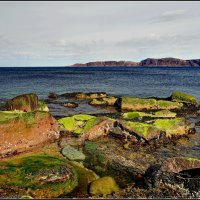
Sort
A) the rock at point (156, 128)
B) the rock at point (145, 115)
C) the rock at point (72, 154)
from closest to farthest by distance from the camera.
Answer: the rock at point (72, 154) < the rock at point (156, 128) < the rock at point (145, 115)

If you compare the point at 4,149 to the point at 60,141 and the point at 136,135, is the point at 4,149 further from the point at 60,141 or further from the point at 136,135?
the point at 136,135

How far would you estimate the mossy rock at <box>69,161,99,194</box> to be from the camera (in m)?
20.7

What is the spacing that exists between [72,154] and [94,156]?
187 centimetres

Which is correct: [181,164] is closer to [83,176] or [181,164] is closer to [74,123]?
[83,176]

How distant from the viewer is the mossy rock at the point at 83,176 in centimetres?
2073

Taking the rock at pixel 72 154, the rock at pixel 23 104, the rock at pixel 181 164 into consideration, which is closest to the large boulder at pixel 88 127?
the rock at pixel 72 154

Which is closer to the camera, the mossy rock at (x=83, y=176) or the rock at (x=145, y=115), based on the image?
the mossy rock at (x=83, y=176)

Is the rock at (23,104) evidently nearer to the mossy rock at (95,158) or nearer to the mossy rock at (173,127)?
the mossy rock at (95,158)

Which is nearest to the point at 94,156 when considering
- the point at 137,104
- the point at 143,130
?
the point at 143,130

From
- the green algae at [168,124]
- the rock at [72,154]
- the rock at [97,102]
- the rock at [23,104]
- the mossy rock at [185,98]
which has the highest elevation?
the rock at [23,104]

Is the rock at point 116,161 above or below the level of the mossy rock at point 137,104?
below

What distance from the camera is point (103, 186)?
20219 millimetres

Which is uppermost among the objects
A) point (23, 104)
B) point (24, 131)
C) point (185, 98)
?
point (23, 104)

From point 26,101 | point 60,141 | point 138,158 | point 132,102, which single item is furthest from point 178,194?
point 132,102
